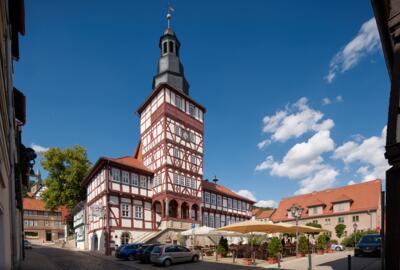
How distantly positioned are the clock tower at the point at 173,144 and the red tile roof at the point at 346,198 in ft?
86.3

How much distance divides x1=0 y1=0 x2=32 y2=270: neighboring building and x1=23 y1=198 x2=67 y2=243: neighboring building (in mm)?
67756

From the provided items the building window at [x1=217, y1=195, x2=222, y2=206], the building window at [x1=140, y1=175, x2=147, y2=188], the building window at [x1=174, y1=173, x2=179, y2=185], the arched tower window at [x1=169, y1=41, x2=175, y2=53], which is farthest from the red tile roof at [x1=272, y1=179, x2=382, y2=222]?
the arched tower window at [x1=169, y1=41, x2=175, y2=53]

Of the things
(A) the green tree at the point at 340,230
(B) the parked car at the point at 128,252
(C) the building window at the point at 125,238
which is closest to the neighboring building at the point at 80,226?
(C) the building window at the point at 125,238

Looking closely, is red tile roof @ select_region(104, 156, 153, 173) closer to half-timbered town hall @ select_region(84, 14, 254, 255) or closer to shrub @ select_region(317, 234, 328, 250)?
half-timbered town hall @ select_region(84, 14, 254, 255)

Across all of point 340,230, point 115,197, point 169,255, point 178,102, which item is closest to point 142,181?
point 115,197

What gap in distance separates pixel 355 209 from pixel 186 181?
93.5 ft

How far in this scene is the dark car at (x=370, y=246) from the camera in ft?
61.7

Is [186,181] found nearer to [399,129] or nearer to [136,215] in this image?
[136,215]

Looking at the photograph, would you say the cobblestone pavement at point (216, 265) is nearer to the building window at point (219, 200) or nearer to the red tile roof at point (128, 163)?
the red tile roof at point (128, 163)

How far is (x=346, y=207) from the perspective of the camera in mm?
49625

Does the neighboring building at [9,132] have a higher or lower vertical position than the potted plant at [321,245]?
higher

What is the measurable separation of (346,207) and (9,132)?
51.7 meters

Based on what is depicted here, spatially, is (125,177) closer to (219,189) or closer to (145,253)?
(145,253)

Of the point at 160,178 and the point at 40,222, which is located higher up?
the point at 160,178
